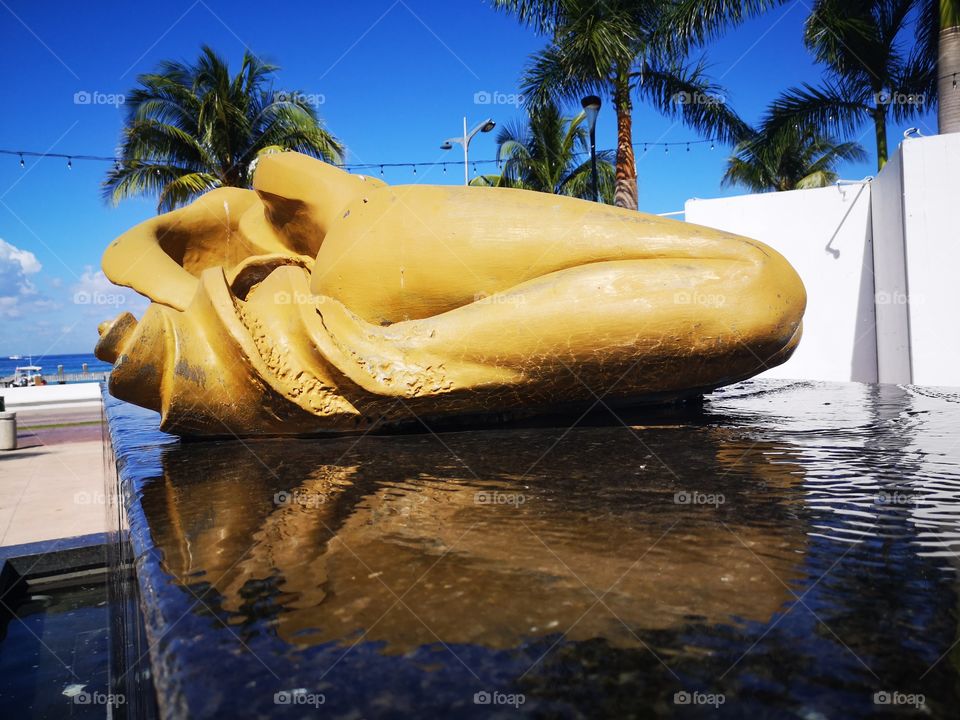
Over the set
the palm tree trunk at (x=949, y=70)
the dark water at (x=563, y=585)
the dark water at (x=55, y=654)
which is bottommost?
the dark water at (x=55, y=654)

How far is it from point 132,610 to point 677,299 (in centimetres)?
174

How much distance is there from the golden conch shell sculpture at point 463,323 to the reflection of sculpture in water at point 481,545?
37cm

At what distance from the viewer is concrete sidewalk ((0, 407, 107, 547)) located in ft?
18.3

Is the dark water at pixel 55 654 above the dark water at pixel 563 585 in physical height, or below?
below

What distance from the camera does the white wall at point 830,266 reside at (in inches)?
379

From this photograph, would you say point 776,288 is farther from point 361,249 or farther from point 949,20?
point 949,20

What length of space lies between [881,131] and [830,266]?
699cm

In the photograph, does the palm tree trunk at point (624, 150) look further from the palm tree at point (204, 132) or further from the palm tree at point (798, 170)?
the palm tree at point (798, 170)

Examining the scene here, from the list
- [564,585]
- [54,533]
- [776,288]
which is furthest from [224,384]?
[54,533]

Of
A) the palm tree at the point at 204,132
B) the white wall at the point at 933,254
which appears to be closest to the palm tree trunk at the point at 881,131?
the white wall at the point at 933,254

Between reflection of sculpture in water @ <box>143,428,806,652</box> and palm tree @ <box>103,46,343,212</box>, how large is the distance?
15.1 meters

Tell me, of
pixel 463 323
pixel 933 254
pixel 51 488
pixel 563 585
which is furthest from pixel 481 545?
pixel 933 254

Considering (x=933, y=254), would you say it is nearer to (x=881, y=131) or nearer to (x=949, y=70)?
(x=949, y=70)

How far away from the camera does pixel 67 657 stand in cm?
306
